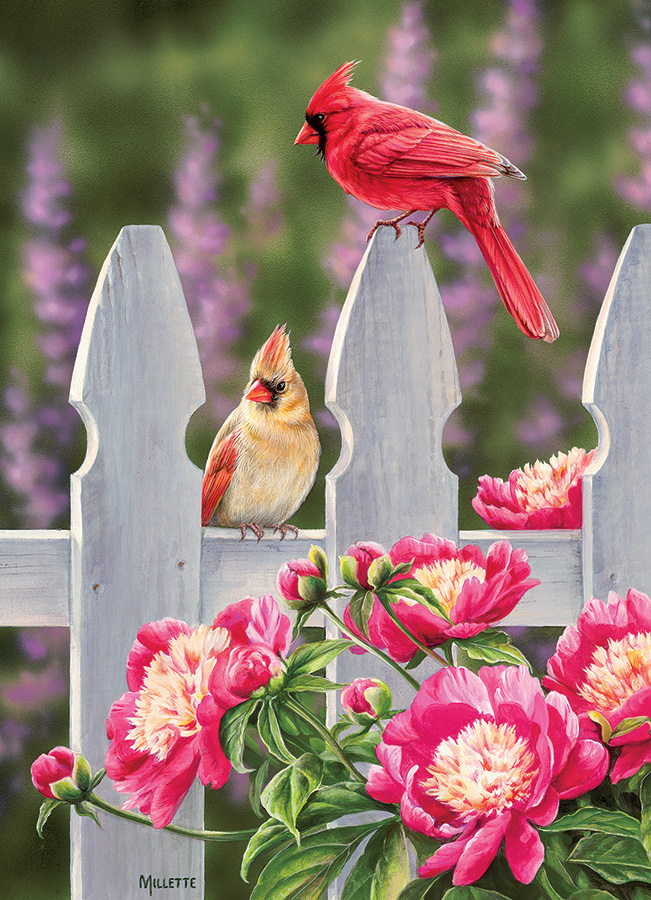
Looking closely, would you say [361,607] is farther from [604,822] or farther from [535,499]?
[535,499]

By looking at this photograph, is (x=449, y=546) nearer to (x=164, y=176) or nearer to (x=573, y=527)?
(x=573, y=527)

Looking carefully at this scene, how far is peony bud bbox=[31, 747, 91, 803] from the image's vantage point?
2.04ft

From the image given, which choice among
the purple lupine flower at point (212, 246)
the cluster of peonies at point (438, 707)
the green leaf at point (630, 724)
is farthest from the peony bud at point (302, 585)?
the purple lupine flower at point (212, 246)

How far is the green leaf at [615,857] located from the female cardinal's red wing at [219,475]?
0.59m

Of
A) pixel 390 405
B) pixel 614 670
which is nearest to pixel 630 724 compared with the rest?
pixel 614 670

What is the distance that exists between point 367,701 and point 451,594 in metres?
0.10

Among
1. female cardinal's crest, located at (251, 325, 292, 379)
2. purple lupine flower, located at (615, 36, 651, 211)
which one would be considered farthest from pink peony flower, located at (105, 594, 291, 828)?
purple lupine flower, located at (615, 36, 651, 211)

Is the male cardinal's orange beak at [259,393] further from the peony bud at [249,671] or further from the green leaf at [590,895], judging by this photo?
the green leaf at [590,895]

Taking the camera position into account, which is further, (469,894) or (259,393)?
(259,393)

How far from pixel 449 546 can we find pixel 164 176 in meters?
1.29

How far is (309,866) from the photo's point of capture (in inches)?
22.6

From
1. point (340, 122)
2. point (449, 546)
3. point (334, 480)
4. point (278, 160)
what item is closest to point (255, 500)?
point (334, 480)

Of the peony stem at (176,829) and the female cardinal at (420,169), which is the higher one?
the female cardinal at (420,169)

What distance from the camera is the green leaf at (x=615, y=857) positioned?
1.83 ft
